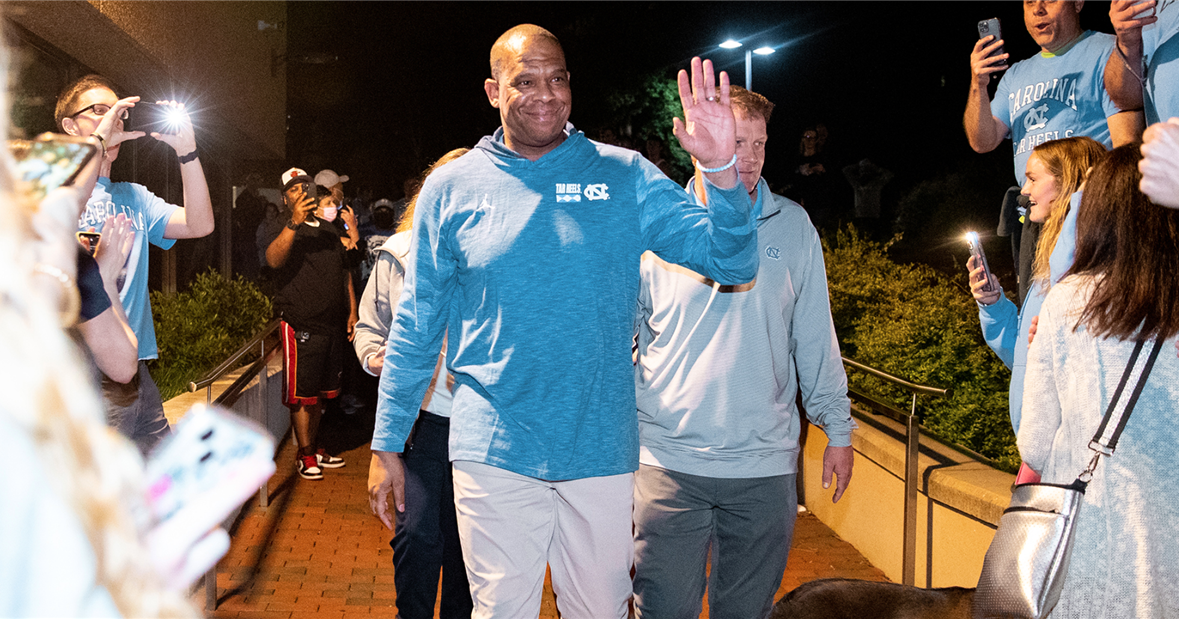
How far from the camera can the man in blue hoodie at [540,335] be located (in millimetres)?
2980

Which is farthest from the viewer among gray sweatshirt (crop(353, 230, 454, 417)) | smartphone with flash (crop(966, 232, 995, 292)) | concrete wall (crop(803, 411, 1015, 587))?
concrete wall (crop(803, 411, 1015, 587))

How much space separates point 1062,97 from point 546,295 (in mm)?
2923

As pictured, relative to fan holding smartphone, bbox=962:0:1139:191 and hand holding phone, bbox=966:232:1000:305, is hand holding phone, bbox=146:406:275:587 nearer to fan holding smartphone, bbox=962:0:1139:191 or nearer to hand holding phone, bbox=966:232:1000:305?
hand holding phone, bbox=966:232:1000:305

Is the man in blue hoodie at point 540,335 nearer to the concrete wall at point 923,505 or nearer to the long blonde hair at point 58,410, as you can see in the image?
the concrete wall at point 923,505

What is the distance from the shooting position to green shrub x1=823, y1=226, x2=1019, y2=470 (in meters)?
5.75

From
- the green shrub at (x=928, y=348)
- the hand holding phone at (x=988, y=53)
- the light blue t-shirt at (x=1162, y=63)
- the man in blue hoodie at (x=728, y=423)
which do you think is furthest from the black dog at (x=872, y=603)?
the hand holding phone at (x=988, y=53)

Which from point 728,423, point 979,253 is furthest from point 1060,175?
point 728,423

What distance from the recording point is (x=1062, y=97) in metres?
4.50

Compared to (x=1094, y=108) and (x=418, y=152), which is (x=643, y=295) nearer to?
(x=1094, y=108)

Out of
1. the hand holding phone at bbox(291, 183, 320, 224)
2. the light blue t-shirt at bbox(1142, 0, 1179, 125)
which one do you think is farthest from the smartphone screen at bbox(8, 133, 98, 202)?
the hand holding phone at bbox(291, 183, 320, 224)

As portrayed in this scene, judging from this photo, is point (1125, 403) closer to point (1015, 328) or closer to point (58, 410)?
point (1015, 328)

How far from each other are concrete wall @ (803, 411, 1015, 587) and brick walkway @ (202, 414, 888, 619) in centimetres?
16

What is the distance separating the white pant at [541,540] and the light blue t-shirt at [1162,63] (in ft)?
6.50

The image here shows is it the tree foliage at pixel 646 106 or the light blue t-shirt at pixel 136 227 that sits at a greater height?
the tree foliage at pixel 646 106
